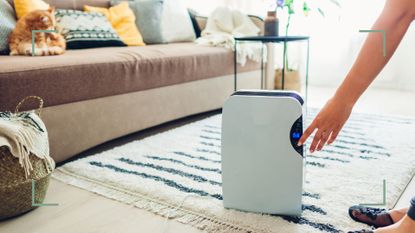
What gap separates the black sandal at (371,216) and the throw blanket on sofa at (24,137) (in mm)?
945

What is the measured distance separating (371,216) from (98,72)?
1204 millimetres

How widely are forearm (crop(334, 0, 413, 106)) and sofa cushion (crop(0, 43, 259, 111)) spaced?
1.10m

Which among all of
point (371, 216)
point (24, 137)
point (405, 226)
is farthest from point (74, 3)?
point (405, 226)

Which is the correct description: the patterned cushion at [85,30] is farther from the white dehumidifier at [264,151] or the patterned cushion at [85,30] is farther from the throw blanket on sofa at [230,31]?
the white dehumidifier at [264,151]

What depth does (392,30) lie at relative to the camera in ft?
2.23

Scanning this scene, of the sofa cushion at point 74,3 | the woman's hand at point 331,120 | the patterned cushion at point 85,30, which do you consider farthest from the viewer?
the sofa cushion at point 74,3

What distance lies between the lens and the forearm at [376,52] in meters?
0.67

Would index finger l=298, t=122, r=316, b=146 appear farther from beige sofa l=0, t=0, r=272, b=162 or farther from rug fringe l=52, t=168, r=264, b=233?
beige sofa l=0, t=0, r=272, b=162

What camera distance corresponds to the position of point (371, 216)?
1.03 meters

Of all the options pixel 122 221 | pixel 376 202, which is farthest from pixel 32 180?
pixel 376 202

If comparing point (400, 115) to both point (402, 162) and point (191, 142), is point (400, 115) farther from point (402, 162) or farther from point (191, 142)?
point (191, 142)

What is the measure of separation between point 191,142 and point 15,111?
78 cm

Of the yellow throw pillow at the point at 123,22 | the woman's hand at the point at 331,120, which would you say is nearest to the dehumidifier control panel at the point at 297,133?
the woman's hand at the point at 331,120

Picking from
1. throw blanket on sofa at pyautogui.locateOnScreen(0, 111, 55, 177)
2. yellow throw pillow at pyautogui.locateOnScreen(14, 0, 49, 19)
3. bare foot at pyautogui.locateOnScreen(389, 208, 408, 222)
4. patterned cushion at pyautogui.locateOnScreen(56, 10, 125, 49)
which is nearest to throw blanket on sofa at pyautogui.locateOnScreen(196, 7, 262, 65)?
patterned cushion at pyautogui.locateOnScreen(56, 10, 125, 49)
